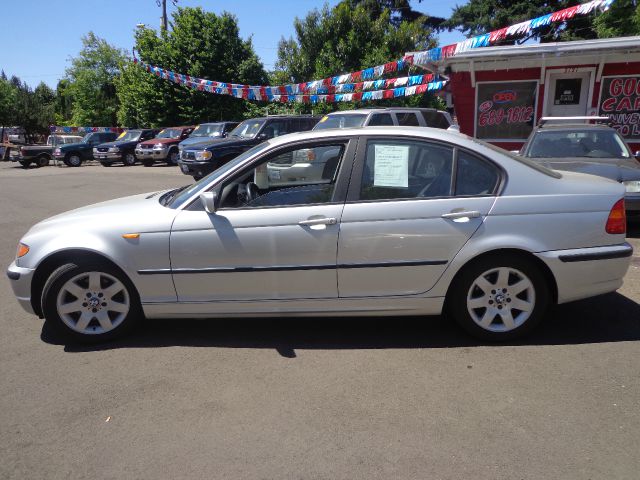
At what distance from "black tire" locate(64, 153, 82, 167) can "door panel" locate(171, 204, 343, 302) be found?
79.3ft

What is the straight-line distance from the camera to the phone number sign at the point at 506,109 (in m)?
13.9

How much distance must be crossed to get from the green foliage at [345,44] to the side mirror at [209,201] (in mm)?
20873

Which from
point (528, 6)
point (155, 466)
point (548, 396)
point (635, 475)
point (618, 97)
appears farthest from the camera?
point (528, 6)

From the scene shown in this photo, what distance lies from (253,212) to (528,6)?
28850 mm

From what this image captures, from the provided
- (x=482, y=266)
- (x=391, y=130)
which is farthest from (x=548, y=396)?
(x=391, y=130)

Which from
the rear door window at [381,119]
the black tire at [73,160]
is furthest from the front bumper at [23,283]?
the black tire at [73,160]

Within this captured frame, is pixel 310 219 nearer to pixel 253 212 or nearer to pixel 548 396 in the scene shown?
pixel 253 212

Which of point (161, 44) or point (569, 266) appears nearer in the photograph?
point (569, 266)

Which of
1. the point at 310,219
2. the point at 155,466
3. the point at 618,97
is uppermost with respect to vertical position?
the point at 618,97

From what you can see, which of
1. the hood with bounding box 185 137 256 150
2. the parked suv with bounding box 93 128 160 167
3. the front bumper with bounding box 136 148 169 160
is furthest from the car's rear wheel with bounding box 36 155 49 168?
the hood with bounding box 185 137 256 150

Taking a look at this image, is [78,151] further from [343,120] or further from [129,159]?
[343,120]

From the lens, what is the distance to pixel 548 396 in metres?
3.14

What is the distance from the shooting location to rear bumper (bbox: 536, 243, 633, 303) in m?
3.74

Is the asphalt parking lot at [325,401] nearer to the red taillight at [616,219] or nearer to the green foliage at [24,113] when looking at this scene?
the red taillight at [616,219]
